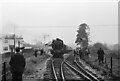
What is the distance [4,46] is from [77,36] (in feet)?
85.6

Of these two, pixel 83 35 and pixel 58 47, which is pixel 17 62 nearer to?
pixel 58 47

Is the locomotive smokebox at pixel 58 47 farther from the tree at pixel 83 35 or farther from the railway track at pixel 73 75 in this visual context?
the tree at pixel 83 35

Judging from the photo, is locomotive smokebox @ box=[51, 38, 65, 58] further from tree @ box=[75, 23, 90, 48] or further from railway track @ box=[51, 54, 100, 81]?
tree @ box=[75, 23, 90, 48]

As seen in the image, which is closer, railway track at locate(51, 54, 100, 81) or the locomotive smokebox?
railway track at locate(51, 54, 100, 81)

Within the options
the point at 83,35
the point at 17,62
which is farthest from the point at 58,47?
the point at 83,35

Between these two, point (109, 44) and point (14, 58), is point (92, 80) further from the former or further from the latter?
point (109, 44)

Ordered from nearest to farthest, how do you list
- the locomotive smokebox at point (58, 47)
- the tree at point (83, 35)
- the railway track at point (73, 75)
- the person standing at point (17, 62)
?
the person standing at point (17, 62), the railway track at point (73, 75), the locomotive smokebox at point (58, 47), the tree at point (83, 35)

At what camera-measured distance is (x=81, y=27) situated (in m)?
75.1

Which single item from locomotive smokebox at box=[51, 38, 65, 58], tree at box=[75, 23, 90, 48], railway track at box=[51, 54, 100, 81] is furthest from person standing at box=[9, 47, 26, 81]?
tree at box=[75, 23, 90, 48]

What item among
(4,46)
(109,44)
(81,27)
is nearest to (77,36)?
(81,27)

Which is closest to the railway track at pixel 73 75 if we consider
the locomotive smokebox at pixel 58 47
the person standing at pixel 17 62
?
the person standing at pixel 17 62

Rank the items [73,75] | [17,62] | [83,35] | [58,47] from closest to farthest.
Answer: [17,62]
[73,75]
[58,47]
[83,35]

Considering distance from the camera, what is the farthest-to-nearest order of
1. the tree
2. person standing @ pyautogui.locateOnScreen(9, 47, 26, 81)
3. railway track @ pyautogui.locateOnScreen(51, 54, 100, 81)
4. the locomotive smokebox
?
the tree, the locomotive smokebox, railway track @ pyautogui.locateOnScreen(51, 54, 100, 81), person standing @ pyautogui.locateOnScreen(9, 47, 26, 81)

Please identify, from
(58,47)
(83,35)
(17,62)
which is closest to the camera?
(17,62)
